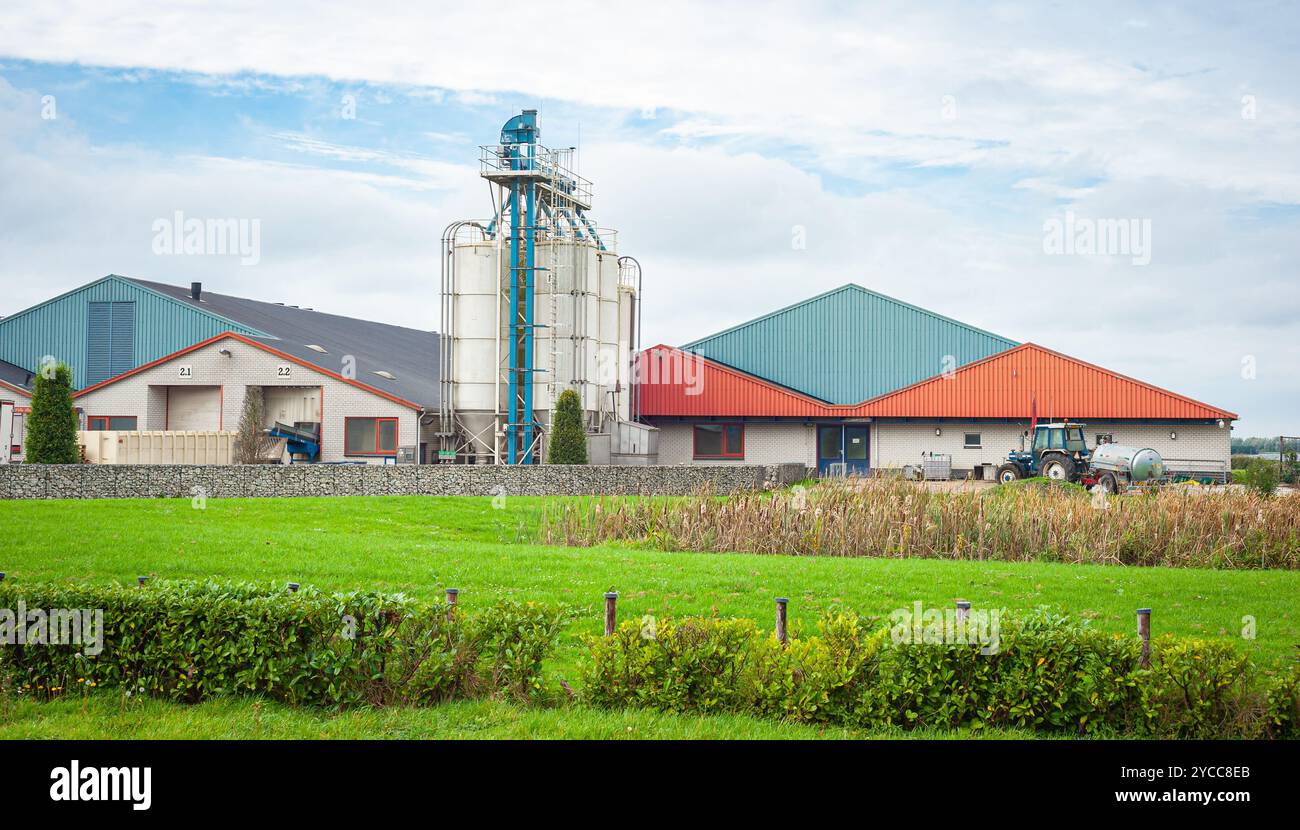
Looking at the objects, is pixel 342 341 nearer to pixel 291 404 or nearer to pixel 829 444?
pixel 291 404

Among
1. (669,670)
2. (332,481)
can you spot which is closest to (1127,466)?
(332,481)

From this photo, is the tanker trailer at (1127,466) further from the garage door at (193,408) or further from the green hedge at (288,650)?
the green hedge at (288,650)

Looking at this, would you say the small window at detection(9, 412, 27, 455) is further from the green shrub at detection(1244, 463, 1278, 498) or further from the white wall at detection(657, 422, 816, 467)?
the green shrub at detection(1244, 463, 1278, 498)

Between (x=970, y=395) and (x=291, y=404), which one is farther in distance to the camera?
(x=970, y=395)

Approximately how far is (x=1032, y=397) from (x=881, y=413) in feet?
19.0

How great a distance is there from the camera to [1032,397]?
43469mm

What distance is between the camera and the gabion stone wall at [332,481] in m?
26.0

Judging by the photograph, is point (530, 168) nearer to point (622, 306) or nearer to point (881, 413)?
point (622, 306)

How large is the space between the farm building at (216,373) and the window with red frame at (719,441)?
10.9 meters

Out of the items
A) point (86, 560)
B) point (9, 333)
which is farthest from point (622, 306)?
point (9, 333)

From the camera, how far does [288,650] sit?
9492mm

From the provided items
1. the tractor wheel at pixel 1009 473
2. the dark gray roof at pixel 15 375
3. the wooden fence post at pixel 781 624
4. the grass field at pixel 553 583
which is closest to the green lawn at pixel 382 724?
the grass field at pixel 553 583

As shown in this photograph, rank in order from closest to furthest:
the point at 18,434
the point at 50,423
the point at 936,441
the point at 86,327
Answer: the point at 50,423 < the point at 18,434 < the point at 936,441 < the point at 86,327

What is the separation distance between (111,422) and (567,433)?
16606 mm
